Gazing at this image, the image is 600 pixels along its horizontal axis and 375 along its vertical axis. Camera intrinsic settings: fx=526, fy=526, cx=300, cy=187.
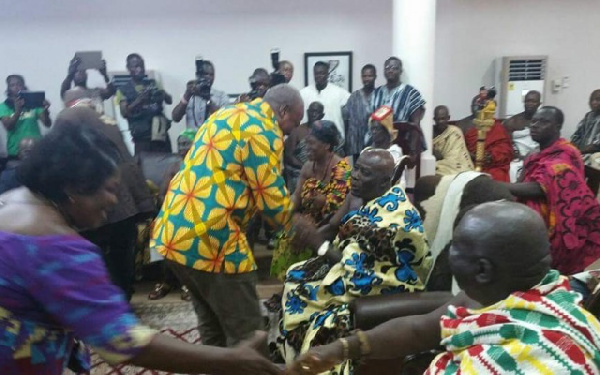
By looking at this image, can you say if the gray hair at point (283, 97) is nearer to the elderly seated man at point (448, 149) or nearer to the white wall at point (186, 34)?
the elderly seated man at point (448, 149)

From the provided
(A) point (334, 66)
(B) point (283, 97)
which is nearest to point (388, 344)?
(B) point (283, 97)

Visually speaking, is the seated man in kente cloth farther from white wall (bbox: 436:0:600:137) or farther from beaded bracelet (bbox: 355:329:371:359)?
white wall (bbox: 436:0:600:137)

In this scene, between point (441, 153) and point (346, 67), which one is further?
point (346, 67)

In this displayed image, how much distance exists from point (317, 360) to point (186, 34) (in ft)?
17.4

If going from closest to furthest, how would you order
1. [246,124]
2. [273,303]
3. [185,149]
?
[246,124] → [273,303] → [185,149]

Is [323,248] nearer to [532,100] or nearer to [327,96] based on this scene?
[327,96]

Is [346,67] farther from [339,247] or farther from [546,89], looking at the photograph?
[339,247]

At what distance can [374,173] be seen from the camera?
2318 millimetres

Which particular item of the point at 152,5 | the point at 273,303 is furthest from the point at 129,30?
the point at 273,303

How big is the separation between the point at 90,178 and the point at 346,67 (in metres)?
5.49

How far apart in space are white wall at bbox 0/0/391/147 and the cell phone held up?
43.3 inches

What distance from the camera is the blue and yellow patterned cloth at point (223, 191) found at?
1.89m

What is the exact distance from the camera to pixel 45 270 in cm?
92

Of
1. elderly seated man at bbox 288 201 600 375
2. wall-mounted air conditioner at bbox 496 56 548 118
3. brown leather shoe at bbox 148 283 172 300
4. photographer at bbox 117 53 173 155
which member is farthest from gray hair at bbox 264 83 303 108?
wall-mounted air conditioner at bbox 496 56 548 118
